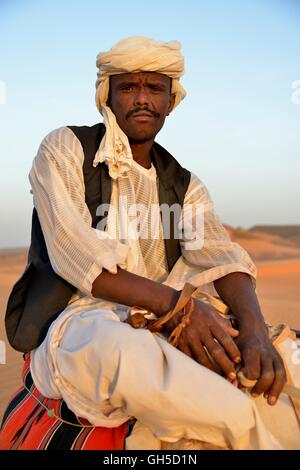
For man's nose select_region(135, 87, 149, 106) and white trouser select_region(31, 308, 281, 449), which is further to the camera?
man's nose select_region(135, 87, 149, 106)

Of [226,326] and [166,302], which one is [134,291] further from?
[226,326]

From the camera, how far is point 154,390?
2.95 m

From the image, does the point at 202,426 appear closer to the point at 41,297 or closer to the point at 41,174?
the point at 41,297

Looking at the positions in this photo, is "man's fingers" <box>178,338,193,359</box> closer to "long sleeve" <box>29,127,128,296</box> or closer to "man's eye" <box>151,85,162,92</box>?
"long sleeve" <box>29,127,128,296</box>

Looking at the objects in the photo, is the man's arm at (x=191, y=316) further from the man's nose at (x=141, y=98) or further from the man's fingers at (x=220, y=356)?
the man's nose at (x=141, y=98)

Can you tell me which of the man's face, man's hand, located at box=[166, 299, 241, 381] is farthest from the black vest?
man's hand, located at box=[166, 299, 241, 381]

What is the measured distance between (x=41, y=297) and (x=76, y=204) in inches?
21.1

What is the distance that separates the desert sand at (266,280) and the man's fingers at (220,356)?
4496 mm

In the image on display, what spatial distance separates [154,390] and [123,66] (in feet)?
6.63

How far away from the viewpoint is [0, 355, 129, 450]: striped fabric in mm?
3434

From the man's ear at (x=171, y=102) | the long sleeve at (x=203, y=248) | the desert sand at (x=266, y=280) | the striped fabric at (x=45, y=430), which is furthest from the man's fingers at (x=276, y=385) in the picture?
the desert sand at (x=266, y=280)

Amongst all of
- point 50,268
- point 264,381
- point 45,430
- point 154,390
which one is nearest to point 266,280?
point 50,268

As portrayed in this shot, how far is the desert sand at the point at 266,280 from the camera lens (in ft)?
31.3
